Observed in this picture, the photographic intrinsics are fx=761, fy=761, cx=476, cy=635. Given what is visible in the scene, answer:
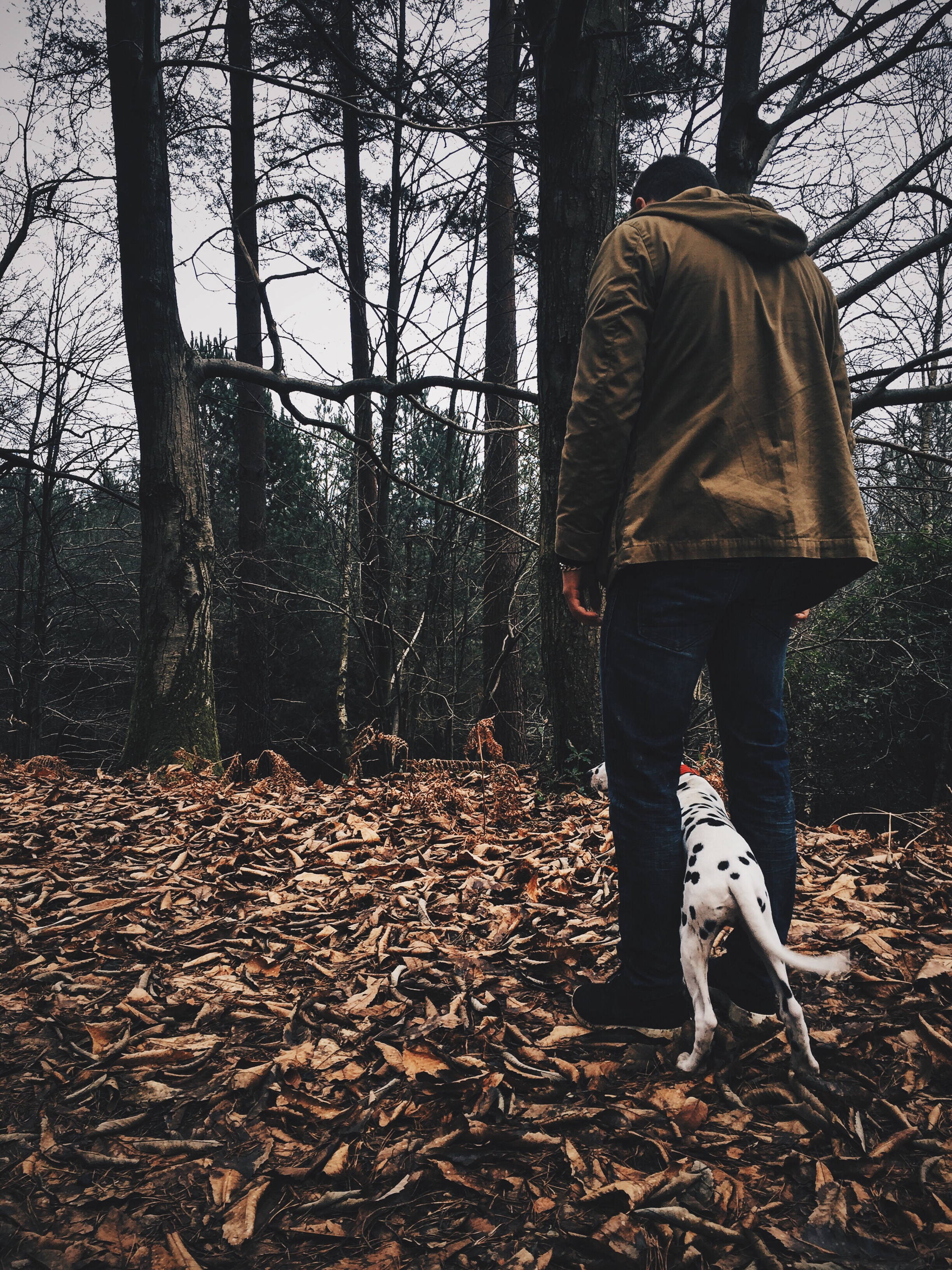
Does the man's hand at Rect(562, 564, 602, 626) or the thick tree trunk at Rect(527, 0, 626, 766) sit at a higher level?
the thick tree trunk at Rect(527, 0, 626, 766)

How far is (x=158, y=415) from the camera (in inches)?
243

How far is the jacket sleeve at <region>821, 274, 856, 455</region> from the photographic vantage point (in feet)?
6.82

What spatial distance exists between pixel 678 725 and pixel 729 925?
0.49 metres

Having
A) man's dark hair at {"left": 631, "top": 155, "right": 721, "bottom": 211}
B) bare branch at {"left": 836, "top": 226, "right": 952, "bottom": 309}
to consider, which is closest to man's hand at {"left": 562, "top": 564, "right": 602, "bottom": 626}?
man's dark hair at {"left": 631, "top": 155, "right": 721, "bottom": 211}

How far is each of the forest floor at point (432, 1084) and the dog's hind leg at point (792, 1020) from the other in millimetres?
58

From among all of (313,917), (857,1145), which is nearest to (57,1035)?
(313,917)

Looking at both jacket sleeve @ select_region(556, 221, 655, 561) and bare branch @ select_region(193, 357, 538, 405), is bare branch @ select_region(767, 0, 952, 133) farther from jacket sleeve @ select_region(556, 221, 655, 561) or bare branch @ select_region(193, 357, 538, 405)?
jacket sleeve @ select_region(556, 221, 655, 561)

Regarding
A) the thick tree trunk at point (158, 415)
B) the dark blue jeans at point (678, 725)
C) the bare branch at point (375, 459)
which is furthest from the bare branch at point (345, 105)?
the dark blue jeans at point (678, 725)

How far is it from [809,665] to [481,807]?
24.7 feet

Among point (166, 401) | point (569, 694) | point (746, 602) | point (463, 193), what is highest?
point (463, 193)

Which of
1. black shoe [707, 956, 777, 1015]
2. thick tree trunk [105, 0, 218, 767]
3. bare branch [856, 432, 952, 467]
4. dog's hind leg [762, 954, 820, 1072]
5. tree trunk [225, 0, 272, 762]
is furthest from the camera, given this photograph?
tree trunk [225, 0, 272, 762]

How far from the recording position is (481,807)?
4.45m

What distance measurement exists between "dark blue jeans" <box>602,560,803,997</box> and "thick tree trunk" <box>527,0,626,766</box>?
2.32m

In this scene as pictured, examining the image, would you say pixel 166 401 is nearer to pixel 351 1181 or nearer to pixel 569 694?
pixel 569 694
